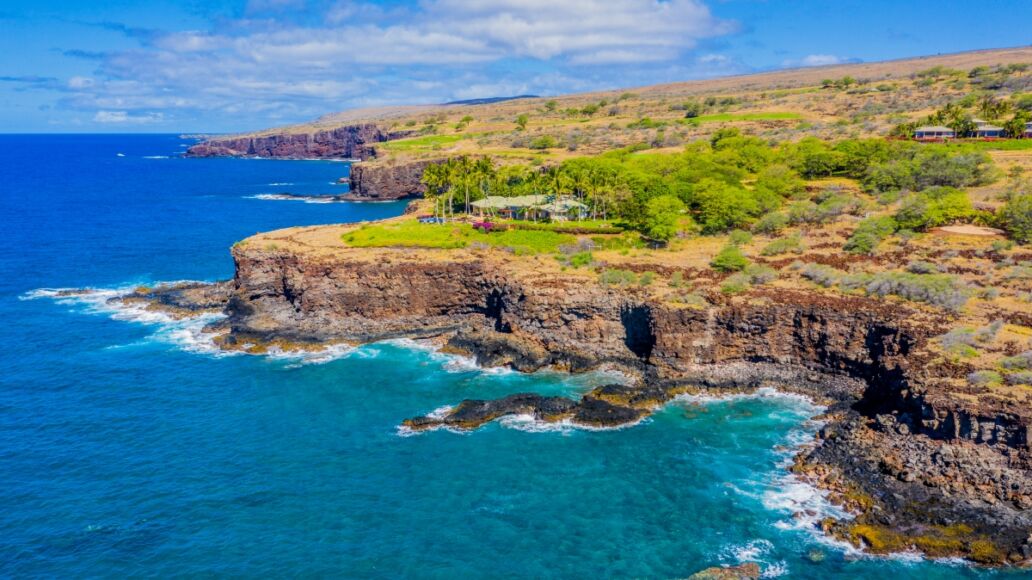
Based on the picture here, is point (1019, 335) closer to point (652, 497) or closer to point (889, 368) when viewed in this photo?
point (889, 368)

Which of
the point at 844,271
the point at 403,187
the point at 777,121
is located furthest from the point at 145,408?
the point at 777,121

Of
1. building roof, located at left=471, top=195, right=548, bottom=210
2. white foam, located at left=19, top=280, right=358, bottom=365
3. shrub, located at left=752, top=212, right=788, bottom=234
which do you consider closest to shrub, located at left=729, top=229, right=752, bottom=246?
shrub, located at left=752, top=212, right=788, bottom=234

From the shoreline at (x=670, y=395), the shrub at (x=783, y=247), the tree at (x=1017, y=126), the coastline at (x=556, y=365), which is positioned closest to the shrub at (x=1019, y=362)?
the coastline at (x=556, y=365)

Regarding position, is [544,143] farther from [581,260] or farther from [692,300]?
[692,300]

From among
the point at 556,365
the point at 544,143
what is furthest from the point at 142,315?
the point at 544,143

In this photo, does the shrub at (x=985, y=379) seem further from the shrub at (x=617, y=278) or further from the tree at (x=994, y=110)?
the tree at (x=994, y=110)

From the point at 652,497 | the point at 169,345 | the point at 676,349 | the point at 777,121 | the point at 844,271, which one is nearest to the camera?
the point at 652,497
